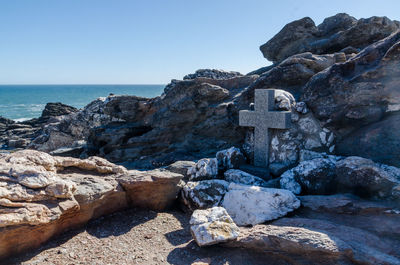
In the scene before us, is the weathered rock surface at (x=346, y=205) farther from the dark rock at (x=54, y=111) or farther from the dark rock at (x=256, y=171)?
the dark rock at (x=54, y=111)

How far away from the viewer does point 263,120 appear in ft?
22.1

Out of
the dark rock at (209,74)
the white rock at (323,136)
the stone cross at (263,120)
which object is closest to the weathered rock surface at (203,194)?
the stone cross at (263,120)

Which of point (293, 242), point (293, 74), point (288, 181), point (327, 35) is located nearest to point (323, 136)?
point (288, 181)

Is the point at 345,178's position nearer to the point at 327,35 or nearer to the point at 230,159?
the point at 230,159

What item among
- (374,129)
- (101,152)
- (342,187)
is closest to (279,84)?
(374,129)

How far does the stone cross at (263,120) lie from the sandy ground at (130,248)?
111 inches

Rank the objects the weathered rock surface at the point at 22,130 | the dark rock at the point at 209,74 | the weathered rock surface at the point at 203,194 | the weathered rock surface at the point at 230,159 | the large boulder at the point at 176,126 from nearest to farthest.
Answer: the weathered rock surface at the point at 203,194
the weathered rock surface at the point at 230,159
the large boulder at the point at 176,126
the dark rock at the point at 209,74
the weathered rock surface at the point at 22,130

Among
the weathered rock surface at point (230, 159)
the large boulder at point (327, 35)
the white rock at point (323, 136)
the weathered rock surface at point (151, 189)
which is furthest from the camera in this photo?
the large boulder at point (327, 35)

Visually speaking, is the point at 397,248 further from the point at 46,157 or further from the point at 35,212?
the point at 46,157

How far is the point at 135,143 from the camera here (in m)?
11.2

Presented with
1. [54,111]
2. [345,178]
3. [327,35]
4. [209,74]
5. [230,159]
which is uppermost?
[327,35]

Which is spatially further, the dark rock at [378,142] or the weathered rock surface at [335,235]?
the dark rock at [378,142]

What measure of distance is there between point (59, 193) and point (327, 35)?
15113 millimetres

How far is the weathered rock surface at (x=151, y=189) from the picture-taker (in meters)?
5.04
